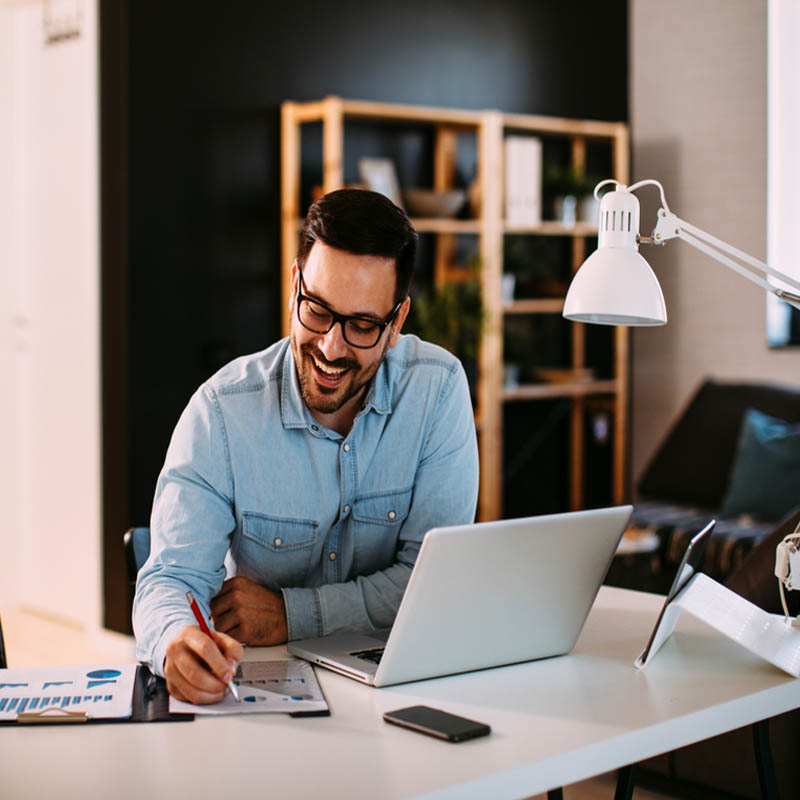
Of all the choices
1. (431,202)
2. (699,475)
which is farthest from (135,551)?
(699,475)

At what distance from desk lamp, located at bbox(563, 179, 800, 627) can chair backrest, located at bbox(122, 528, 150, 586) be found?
0.84 meters

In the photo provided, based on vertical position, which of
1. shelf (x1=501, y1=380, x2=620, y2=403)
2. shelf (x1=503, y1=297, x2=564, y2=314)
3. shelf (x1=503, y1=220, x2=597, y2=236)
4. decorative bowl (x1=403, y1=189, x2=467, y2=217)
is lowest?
shelf (x1=501, y1=380, x2=620, y2=403)

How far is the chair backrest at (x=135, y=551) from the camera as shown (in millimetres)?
2000

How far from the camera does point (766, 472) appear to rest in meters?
4.41

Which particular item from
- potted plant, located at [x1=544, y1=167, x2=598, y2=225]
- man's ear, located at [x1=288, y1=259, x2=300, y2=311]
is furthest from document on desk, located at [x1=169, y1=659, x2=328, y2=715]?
potted plant, located at [x1=544, y1=167, x2=598, y2=225]

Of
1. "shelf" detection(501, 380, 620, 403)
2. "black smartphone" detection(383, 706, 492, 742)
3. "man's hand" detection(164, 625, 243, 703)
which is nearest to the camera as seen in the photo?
"black smartphone" detection(383, 706, 492, 742)

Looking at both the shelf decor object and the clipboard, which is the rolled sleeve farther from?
the shelf decor object

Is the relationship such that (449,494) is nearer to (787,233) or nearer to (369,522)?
(369,522)

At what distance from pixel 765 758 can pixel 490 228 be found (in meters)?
3.41

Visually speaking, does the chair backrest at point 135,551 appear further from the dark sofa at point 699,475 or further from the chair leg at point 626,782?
the dark sofa at point 699,475

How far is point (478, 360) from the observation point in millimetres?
4836

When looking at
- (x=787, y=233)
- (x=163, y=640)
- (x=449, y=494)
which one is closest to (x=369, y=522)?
(x=449, y=494)

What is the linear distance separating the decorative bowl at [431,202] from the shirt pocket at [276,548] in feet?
9.75

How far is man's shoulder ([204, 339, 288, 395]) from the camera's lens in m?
1.86
